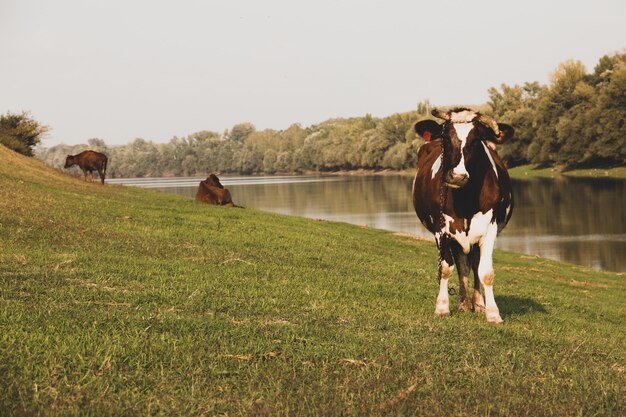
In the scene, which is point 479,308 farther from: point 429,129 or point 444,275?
point 429,129

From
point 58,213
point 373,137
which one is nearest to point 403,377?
point 58,213

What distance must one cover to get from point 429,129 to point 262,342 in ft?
19.1

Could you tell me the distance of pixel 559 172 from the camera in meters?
119

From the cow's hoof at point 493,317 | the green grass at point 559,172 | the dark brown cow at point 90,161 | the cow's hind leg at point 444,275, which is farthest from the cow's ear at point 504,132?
the green grass at point 559,172

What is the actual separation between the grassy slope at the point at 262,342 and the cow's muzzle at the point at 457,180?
210cm

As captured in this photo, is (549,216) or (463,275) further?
(549,216)

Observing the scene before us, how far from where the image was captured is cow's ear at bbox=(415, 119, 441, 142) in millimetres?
12016

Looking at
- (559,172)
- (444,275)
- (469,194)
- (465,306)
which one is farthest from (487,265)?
(559,172)

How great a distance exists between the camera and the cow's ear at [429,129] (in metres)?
12.0

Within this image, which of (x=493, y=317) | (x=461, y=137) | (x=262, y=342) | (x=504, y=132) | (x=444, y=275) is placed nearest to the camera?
(x=262, y=342)

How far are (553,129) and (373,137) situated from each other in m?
62.8

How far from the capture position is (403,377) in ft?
22.6

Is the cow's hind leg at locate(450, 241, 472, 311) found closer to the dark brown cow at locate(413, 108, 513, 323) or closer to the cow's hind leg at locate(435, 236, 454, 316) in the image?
the dark brown cow at locate(413, 108, 513, 323)

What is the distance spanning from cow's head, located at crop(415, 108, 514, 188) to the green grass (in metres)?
97.2
